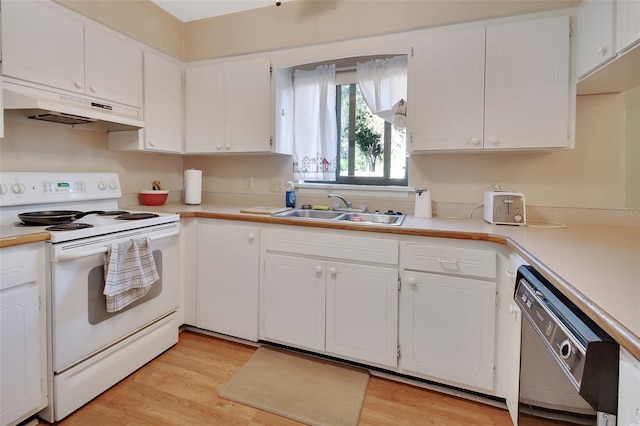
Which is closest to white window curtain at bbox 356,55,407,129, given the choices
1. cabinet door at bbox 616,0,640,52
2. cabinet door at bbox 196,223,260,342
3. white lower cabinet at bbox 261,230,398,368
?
white lower cabinet at bbox 261,230,398,368

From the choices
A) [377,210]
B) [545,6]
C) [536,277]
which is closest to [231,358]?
[377,210]

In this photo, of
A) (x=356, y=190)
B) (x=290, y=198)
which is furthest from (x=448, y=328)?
(x=290, y=198)

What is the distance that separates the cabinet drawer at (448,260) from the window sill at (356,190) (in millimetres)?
654

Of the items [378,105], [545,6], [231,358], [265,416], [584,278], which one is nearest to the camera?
[584,278]

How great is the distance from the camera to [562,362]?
81cm

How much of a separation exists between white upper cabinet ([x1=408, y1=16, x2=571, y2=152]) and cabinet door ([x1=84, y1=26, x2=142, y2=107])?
1.87m

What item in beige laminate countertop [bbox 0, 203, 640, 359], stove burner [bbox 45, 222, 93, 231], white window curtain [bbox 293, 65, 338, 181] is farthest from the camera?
white window curtain [bbox 293, 65, 338, 181]

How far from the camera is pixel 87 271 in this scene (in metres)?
1.58

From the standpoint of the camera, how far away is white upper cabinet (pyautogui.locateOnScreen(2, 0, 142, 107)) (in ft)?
5.32

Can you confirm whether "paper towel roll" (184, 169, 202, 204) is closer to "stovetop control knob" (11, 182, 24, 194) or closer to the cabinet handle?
"stovetop control knob" (11, 182, 24, 194)

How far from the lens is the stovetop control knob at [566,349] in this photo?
77cm

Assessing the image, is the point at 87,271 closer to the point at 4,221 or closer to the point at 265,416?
the point at 4,221

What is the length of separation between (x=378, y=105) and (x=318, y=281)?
128 cm

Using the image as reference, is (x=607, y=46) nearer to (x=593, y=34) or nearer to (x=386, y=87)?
(x=593, y=34)
